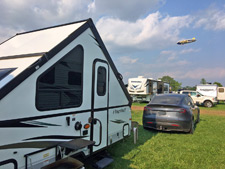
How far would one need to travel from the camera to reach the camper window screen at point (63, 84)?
8.75ft

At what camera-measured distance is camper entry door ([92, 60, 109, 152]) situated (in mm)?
3787

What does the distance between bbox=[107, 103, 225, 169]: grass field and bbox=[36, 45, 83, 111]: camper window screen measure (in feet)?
6.62

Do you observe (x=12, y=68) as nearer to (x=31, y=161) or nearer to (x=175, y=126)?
(x=31, y=161)

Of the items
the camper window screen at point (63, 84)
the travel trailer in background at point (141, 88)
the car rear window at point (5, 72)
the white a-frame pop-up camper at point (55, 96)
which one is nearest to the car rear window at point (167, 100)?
the white a-frame pop-up camper at point (55, 96)

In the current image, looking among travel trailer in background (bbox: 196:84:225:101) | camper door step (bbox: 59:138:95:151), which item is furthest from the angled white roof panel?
travel trailer in background (bbox: 196:84:225:101)

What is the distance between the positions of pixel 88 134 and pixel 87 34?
196 cm

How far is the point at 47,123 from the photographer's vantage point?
8.86 ft

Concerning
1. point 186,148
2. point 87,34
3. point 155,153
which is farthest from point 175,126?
point 87,34

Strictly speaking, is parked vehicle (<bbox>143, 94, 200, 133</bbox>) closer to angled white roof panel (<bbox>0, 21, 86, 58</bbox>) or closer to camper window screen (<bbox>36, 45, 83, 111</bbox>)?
camper window screen (<bbox>36, 45, 83, 111</bbox>)

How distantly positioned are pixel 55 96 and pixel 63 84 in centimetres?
26

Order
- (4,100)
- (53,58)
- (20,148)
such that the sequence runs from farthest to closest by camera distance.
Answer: (53,58), (20,148), (4,100)

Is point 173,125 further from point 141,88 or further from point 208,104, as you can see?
point 208,104

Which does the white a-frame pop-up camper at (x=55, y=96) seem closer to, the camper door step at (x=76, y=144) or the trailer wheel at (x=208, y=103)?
the camper door step at (x=76, y=144)

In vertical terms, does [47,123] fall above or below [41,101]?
below
